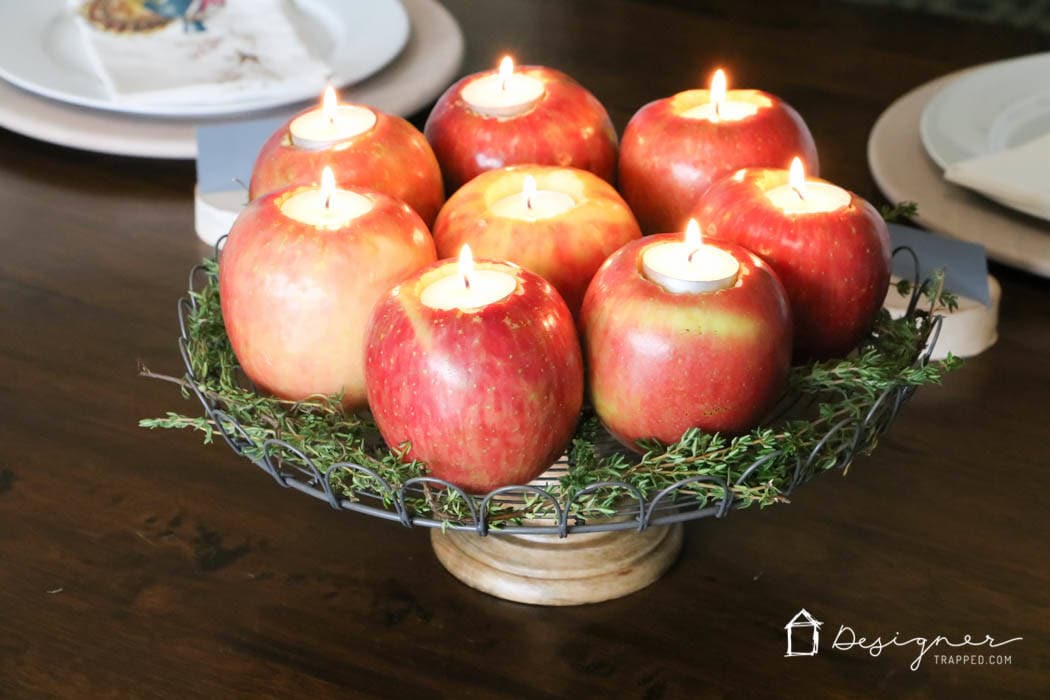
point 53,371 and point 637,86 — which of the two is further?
point 637,86

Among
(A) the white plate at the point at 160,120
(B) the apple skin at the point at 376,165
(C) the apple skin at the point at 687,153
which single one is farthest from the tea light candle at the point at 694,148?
(A) the white plate at the point at 160,120

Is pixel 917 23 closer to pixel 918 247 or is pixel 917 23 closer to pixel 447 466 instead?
pixel 918 247

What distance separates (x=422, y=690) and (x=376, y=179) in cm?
26

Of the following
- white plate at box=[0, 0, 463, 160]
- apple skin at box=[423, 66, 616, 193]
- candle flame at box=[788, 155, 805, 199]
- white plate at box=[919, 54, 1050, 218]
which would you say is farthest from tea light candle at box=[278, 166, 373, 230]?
white plate at box=[919, 54, 1050, 218]

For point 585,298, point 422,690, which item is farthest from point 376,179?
point 422,690

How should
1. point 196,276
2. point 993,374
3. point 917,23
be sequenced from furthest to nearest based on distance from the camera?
point 917,23, point 196,276, point 993,374

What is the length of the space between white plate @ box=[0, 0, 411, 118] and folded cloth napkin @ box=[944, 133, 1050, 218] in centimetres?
48

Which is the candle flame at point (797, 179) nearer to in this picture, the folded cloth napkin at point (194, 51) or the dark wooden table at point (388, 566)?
the dark wooden table at point (388, 566)

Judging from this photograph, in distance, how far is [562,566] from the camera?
65cm

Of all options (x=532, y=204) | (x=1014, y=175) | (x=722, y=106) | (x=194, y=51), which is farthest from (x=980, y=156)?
(x=194, y=51)

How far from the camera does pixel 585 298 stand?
0.61 metres

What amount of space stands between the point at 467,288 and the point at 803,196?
19 cm

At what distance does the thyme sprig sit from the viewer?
0.57m

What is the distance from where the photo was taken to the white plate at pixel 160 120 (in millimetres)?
995
